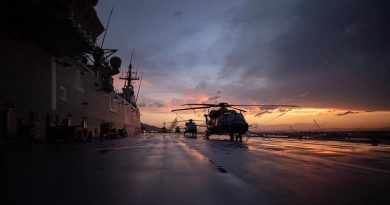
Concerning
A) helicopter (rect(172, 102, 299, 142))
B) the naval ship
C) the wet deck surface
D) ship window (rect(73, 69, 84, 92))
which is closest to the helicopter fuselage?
helicopter (rect(172, 102, 299, 142))

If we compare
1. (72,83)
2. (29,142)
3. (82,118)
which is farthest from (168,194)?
(82,118)

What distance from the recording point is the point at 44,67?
37000 mm

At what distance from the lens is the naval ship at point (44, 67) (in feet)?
95.1

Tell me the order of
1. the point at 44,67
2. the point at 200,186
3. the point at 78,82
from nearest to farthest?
the point at 200,186, the point at 44,67, the point at 78,82

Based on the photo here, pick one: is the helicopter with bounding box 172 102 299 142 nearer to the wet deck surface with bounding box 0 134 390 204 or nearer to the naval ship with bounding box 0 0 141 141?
the naval ship with bounding box 0 0 141 141

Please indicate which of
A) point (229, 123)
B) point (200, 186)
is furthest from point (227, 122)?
point (200, 186)

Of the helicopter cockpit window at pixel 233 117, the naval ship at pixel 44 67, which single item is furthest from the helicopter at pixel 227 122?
the naval ship at pixel 44 67

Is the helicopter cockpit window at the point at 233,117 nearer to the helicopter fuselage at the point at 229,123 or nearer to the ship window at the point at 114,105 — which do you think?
the helicopter fuselage at the point at 229,123

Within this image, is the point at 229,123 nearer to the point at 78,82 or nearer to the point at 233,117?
the point at 233,117

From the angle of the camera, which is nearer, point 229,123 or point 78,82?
point 229,123

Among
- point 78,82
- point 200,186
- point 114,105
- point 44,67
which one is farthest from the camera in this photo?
point 114,105

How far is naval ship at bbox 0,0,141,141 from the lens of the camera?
29.0 m

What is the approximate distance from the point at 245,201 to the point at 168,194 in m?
1.50

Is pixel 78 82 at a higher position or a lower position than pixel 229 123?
higher
